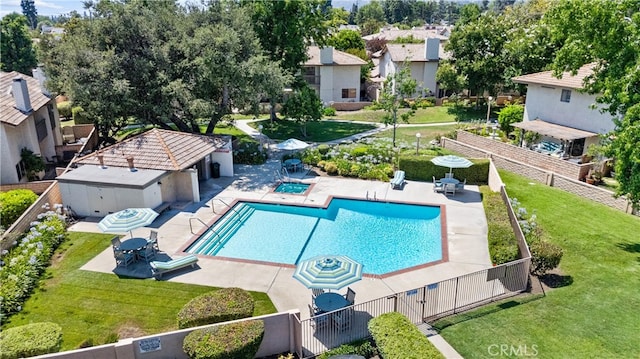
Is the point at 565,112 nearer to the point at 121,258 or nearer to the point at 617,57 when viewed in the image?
the point at 617,57

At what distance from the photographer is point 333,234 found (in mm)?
20047

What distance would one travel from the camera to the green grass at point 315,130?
3772 cm

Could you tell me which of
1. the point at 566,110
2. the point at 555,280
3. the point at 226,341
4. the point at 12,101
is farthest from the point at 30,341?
the point at 566,110

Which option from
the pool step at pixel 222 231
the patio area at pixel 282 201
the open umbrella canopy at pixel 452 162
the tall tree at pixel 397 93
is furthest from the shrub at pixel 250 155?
the open umbrella canopy at pixel 452 162

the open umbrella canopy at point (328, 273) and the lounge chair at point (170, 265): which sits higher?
the open umbrella canopy at point (328, 273)

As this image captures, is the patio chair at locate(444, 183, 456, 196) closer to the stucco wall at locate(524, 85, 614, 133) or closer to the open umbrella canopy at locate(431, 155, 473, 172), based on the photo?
the open umbrella canopy at locate(431, 155, 473, 172)

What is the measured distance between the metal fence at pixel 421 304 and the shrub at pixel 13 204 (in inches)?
605

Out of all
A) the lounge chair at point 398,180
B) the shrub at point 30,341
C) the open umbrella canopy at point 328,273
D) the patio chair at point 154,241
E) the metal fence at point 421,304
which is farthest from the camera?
the lounge chair at point 398,180

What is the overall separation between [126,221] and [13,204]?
285 inches

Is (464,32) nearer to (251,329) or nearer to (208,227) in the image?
(208,227)

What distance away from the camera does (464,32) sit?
4253 centimetres

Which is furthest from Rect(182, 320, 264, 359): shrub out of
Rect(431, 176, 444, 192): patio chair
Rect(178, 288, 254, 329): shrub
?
Rect(431, 176, 444, 192): patio chair

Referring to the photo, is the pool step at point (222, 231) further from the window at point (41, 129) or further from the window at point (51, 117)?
the window at point (51, 117)

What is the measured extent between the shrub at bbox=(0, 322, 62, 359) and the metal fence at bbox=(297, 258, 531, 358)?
621cm
